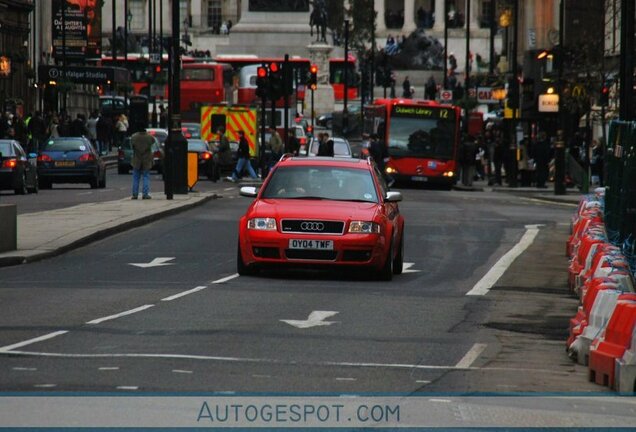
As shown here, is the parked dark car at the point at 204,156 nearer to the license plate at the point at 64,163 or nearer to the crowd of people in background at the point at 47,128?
the crowd of people in background at the point at 47,128

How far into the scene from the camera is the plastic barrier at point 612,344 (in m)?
12.1

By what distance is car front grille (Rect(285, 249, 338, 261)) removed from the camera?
20.8m

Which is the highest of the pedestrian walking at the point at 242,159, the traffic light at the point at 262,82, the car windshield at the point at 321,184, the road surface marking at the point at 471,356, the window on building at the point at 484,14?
the window on building at the point at 484,14

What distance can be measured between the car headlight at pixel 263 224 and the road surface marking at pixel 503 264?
238 cm

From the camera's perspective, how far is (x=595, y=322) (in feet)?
44.1

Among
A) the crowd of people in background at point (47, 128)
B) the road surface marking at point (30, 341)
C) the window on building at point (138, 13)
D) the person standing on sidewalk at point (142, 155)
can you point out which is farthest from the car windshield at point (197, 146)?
the window on building at point (138, 13)

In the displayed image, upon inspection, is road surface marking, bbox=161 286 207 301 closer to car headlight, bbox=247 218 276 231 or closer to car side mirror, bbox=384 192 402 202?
car headlight, bbox=247 218 276 231

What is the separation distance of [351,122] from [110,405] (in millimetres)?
100359

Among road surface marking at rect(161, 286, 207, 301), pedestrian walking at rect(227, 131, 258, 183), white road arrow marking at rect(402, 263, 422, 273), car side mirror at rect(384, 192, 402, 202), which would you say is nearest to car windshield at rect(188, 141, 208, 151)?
pedestrian walking at rect(227, 131, 258, 183)

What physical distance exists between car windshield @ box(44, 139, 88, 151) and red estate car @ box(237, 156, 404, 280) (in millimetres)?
30806

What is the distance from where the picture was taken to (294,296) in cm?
1869

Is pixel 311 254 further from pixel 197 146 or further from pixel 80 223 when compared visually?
pixel 197 146

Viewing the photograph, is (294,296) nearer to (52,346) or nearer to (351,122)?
(52,346)

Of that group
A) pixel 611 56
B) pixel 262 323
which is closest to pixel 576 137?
pixel 611 56
